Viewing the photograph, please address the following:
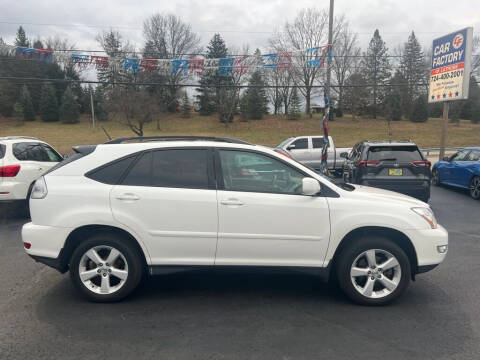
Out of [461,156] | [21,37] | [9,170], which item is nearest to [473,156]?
[461,156]

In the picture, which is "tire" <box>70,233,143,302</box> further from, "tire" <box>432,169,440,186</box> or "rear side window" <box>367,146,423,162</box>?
"tire" <box>432,169,440,186</box>

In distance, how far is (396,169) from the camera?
8359 millimetres

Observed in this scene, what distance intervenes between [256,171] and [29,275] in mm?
3229

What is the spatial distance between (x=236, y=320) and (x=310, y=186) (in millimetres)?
1463

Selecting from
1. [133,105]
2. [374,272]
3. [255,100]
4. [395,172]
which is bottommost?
[374,272]

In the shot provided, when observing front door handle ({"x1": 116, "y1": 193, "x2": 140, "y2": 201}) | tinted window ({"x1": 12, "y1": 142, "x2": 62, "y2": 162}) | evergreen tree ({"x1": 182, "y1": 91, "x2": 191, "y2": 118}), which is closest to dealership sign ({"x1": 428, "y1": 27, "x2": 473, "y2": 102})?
tinted window ({"x1": 12, "y1": 142, "x2": 62, "y2": 162})

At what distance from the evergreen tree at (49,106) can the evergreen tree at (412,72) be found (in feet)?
157

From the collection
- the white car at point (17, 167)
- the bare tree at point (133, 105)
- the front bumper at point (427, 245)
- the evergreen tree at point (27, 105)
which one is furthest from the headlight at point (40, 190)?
the evergreen tree at point (27, 105)

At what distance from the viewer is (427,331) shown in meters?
3.30

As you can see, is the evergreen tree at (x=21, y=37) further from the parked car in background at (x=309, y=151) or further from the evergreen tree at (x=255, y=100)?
the parked car in background at (x=309, y=151)

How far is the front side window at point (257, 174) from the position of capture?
376cm

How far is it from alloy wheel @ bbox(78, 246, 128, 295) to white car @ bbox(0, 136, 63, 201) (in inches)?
185

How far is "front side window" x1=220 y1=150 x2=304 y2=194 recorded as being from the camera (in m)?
3.76

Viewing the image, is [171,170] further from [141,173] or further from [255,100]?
[255,100]
